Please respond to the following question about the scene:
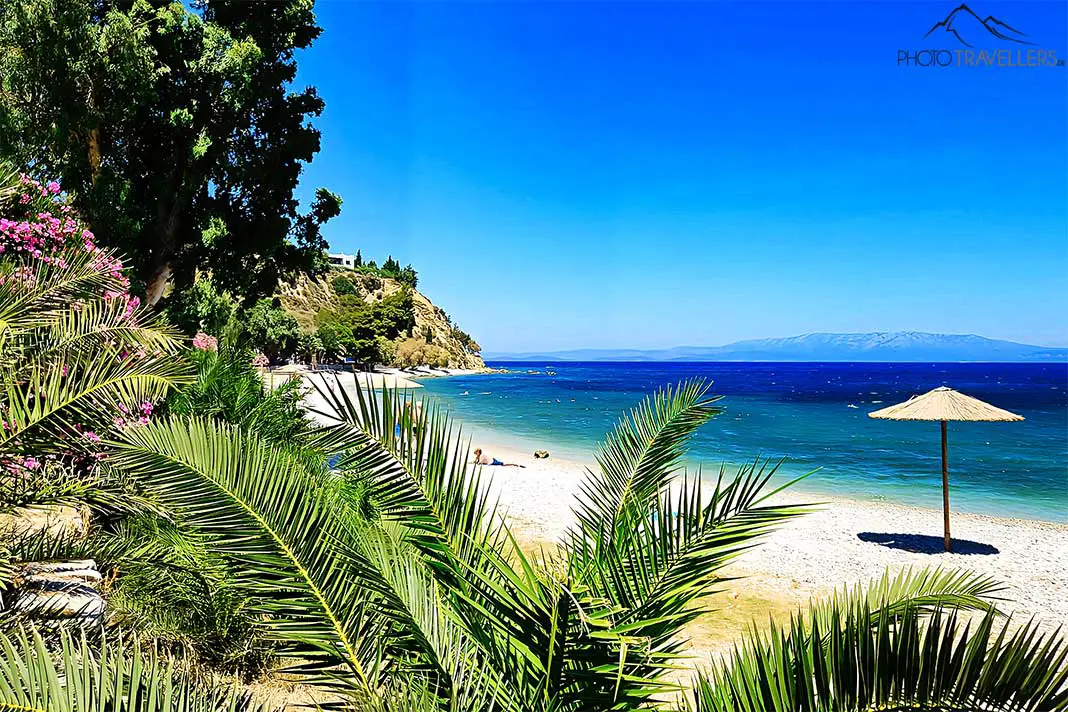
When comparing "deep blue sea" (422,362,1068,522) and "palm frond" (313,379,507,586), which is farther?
"deep blue sea" (422,362,1068,522)

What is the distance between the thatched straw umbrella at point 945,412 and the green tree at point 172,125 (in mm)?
11664

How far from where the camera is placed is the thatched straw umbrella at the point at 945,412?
33.5 ft

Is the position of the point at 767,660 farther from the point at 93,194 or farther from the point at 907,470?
the point at 907,470

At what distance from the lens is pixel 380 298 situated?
93.8m

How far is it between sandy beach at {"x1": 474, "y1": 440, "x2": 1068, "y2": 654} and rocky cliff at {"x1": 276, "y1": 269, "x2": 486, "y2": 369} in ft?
204

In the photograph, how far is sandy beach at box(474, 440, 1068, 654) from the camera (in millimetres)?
8281

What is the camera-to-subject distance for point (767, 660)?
1.92 meters

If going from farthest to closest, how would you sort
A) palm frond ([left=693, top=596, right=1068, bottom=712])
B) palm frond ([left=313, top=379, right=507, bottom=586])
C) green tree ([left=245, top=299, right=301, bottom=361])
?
green tree ([left=245, top=299, right=301, bottom=361]), palm frond ([left=313, top=379, right=507, bottom=586]), palm frond ([left=693, top=596, right=1068, bottom=712])

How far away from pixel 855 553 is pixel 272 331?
45.8 meters

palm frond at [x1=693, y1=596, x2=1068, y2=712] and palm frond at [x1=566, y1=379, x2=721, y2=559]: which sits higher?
palm frond at [x1=566, y1=379, x2=721, y2=559]

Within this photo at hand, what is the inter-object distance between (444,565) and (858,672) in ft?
5.18

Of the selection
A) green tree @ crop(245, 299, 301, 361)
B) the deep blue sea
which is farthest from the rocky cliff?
the deep blue sea

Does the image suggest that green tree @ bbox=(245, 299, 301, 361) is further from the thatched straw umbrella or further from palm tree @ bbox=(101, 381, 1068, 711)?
palm tree @ bbox=(101, 381, 1068, 711)

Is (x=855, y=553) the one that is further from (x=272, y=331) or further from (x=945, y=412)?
(x=272, y=331)
